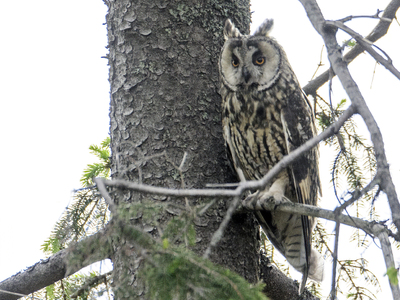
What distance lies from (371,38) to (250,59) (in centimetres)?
59

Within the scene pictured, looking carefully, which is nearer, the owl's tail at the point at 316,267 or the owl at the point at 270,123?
the owl at the point at 270,123

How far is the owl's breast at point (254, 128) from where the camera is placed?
2211mm

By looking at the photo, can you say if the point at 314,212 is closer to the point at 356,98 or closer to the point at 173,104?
the point at 356,98

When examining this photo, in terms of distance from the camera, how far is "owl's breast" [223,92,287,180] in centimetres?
221

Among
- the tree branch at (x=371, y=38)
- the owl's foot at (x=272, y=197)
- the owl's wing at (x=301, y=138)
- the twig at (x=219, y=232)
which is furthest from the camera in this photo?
the owl's wing at (x=301, y=138)

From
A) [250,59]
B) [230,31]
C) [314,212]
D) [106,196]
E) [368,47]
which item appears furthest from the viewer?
[250,59]

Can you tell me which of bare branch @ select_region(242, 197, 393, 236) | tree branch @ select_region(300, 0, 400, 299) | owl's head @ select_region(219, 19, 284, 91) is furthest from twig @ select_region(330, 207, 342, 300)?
owl's head @ select_region(219, 19, 284, 91)

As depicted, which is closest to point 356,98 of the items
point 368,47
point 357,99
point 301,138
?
point 357,99

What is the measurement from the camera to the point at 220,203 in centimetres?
189

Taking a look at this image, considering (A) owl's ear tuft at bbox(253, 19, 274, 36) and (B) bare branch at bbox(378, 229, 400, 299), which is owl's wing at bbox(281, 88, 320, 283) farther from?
(B) bare branch at bbox(378, 229, 400, 299)

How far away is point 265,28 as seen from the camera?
2.33 meters

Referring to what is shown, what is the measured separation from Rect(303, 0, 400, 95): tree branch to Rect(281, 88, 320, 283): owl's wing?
0.12 meters

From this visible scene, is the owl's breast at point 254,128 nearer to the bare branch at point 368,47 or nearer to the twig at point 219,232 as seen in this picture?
the bare branch at point 368,47

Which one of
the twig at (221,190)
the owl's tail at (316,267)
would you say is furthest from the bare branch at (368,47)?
the owl's tail at (316,267)
